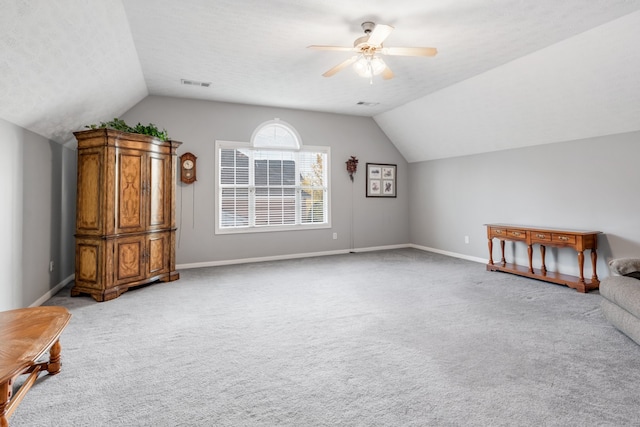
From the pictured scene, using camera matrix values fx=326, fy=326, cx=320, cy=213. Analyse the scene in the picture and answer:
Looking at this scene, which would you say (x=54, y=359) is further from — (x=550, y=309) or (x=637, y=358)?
(x=550, y=309)

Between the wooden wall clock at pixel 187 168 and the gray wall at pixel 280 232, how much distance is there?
0.10 m

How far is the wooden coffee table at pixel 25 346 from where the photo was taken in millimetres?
1514

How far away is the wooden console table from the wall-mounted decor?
2.49 metres

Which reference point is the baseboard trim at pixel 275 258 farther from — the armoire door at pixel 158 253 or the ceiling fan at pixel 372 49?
the ceiling fan at pixel 372 49

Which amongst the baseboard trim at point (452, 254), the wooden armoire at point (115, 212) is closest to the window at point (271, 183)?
the wooden armoire at point (115, 212)

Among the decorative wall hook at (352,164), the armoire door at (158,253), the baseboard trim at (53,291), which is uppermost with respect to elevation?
the decorative wall hook at (352,164)

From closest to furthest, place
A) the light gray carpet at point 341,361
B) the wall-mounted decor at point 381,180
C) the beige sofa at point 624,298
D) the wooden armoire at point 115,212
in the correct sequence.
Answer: the light gray carpet at point 341,361 < the beige sofa at point 624,298 < the wooden armoire at point 115,212 < the wall-mounted decor at point 381,180

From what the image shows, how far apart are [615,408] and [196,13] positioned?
4118 mm

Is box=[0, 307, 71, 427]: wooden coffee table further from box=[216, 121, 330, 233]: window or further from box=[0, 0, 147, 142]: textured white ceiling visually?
box=[216, 121, 330, 233]: window

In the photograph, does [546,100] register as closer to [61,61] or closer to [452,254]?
[452,254]

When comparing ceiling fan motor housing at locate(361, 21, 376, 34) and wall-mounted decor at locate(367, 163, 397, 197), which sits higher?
ceiling fan motor housing at locate(361, 21, 376, 34)

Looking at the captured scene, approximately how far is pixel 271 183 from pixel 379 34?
3691 millimetres

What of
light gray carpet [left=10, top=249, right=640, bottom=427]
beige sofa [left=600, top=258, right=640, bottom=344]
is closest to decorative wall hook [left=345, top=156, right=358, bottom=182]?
light gray carpet [left=10, top=249, right=640, bottom=427]

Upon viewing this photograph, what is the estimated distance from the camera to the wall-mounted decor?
6992 millimetres
